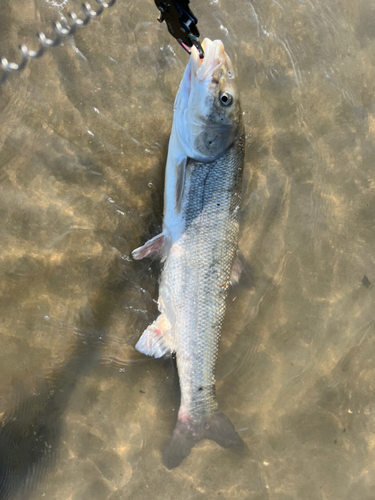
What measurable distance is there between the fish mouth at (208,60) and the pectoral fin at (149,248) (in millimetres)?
1389

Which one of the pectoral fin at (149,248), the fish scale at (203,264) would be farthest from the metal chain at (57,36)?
the pectoral fin at (149,248)

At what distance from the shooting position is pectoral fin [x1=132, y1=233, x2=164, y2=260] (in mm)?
2988

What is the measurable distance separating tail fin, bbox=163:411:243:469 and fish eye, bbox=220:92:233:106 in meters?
2.79

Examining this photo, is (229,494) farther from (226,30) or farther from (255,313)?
(226,30)

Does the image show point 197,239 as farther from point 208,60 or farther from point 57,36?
point 57,36

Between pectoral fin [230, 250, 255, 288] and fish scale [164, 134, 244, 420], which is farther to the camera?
pectoral fin [230, 250, 255, 288]

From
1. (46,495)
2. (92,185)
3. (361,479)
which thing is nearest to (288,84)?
(92,185)

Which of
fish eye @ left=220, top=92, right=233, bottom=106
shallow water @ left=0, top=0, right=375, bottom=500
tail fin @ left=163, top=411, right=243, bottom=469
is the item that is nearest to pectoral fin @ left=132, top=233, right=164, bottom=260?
shallow water @ left=0, top=0, right=375, bottom=500

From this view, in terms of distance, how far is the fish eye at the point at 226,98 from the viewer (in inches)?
103

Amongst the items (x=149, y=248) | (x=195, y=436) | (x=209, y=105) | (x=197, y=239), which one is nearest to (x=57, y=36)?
(x=209, y=105)

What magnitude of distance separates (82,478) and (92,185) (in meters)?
2.82

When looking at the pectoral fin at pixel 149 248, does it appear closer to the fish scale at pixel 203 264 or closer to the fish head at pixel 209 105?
the fish scale at pixel 203 264

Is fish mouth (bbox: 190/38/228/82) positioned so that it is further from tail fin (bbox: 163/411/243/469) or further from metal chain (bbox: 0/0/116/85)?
tail fin (bbox: 163/411/243/469)

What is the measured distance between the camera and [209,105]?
263cm
